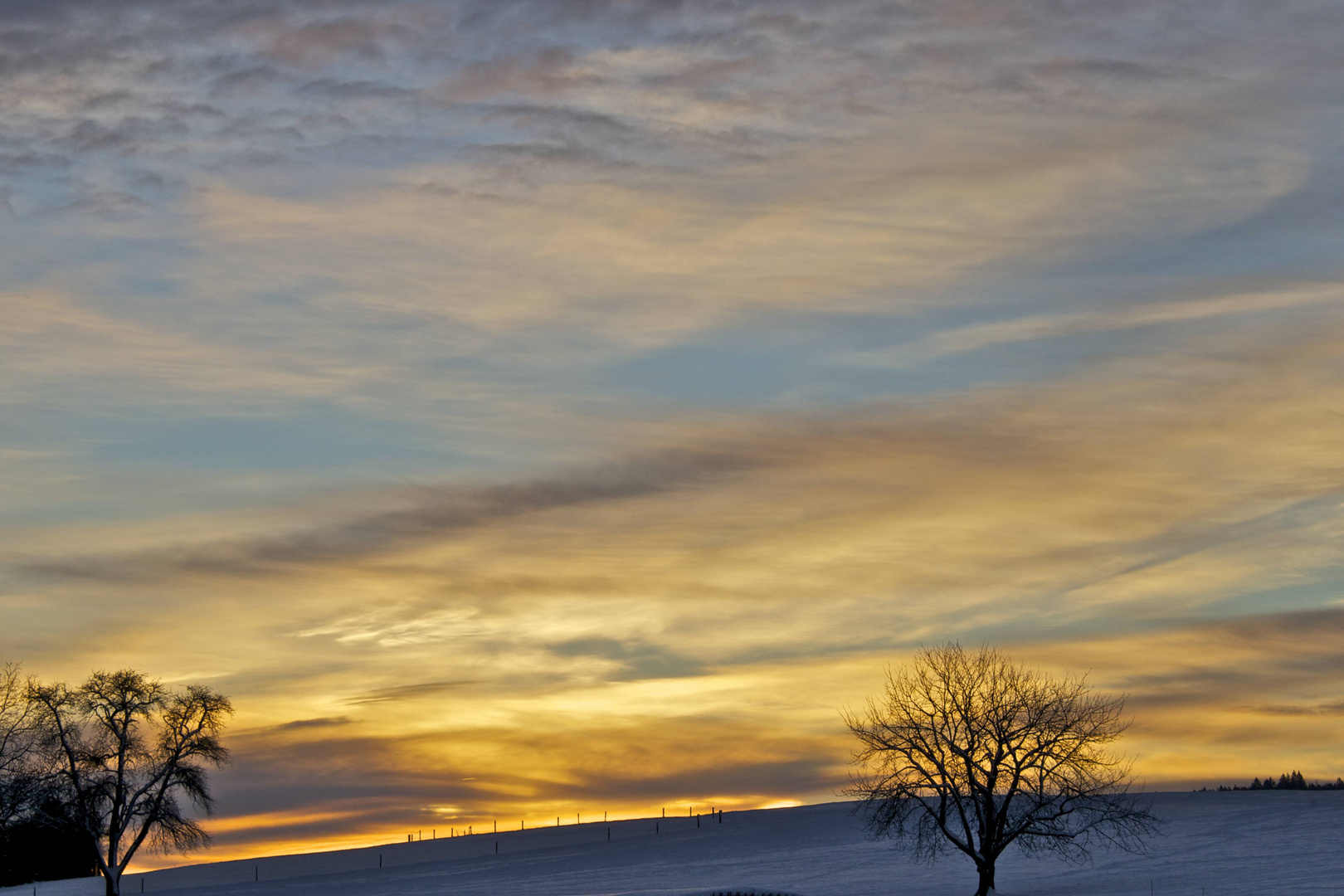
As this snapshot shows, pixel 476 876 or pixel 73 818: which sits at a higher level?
pixel 73 818

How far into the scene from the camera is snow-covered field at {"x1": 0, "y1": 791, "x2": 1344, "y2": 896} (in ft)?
222

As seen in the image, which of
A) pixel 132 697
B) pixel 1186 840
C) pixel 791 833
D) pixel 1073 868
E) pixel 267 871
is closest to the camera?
pixel 1073 868

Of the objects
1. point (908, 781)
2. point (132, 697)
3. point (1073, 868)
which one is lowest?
point (1073, 868)

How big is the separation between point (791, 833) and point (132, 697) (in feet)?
157

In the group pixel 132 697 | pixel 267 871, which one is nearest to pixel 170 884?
pixel 267 871

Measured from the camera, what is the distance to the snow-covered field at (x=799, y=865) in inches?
2665

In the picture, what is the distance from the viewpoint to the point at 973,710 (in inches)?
2438

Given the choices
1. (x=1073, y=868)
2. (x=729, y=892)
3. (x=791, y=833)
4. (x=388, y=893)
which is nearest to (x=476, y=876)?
(x=388, y=893)

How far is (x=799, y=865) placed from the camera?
85125mm

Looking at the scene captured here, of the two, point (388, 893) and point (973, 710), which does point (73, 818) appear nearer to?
point (388, 893)

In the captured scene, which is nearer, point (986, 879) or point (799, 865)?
point (986, 879)

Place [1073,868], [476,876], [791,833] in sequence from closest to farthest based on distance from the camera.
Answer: [1073,868] → [476,876] → [791,833]

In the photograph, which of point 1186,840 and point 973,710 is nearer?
point 973,710

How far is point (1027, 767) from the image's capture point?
198 feet
